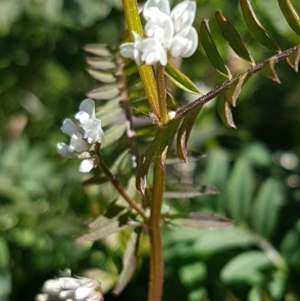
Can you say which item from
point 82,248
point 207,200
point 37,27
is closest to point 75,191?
point 82,248

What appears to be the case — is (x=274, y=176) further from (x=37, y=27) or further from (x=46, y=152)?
(x=37, y=27)

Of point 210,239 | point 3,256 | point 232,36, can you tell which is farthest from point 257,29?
point 3,256

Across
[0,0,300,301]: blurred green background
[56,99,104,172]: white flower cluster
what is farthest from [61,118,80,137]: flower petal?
[0,0,300,301]: blurred green background

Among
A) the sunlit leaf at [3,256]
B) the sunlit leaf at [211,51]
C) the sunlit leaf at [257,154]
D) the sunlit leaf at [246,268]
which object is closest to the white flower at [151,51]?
the sunlit leaf at [211,51]

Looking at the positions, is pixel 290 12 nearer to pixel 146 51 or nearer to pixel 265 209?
pixel 146 51

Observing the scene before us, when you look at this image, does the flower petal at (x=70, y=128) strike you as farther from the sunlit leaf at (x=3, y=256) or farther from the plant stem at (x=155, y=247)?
the sunlit leaf at (x=3, y=256)
